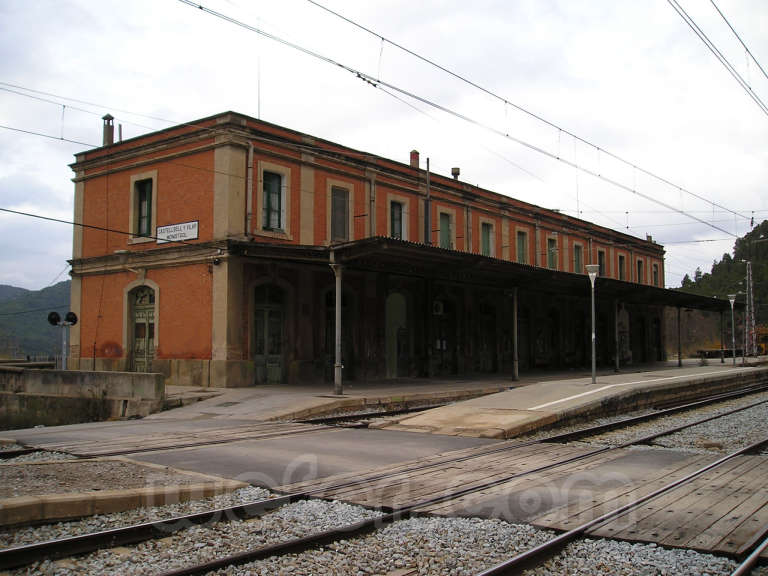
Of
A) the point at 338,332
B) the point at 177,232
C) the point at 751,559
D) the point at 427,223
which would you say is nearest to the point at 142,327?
the point at 177,232

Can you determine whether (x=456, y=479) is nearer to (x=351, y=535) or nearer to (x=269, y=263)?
(x=351, y=535)

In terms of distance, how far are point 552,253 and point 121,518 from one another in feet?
103

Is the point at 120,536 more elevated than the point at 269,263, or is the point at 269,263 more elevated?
the point at 269,263

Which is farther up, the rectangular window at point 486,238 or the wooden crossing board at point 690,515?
the rectangular window at point 486,238

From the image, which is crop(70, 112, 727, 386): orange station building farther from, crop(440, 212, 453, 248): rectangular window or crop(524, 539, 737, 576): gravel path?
crop(524, 539, 737, 576): gravel path

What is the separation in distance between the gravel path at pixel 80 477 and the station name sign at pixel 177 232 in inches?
499

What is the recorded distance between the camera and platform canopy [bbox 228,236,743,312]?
17.4 m

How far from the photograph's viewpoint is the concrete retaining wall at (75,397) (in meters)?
15.9

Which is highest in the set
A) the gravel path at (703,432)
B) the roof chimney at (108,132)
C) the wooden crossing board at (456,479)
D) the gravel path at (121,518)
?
the roof chimney at (108,132)

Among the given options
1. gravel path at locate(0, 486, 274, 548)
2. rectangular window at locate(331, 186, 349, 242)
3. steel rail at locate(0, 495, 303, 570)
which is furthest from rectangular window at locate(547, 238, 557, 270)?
steel rail at locate(0, 495, 303, 570)

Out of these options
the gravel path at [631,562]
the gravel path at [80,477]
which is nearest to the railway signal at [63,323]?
the gravel path at [80,477]

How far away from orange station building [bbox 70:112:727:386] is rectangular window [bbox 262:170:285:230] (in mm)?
48

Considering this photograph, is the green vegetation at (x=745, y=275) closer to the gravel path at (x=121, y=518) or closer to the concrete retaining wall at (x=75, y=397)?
the concrete retaining wall at (x=75, y=397)

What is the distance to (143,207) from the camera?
2212 cm
